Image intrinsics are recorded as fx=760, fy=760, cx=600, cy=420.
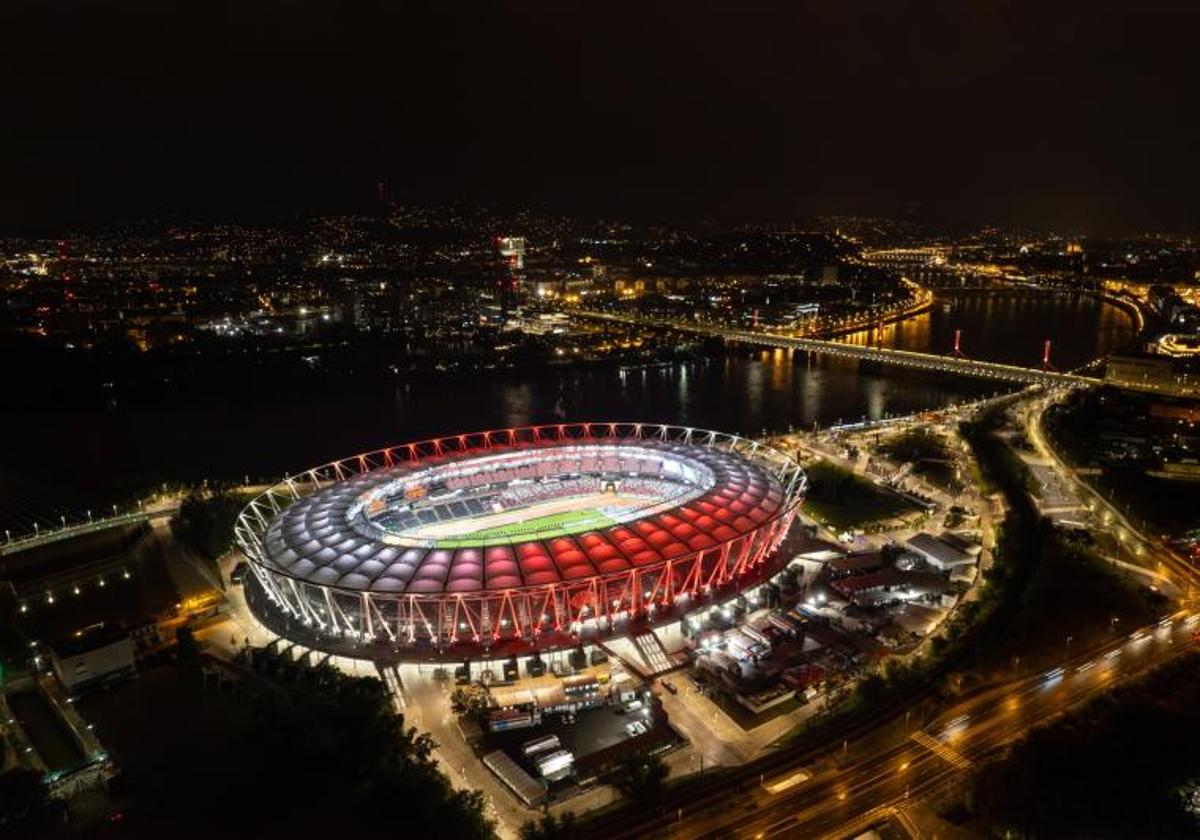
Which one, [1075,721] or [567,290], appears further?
[567,290]

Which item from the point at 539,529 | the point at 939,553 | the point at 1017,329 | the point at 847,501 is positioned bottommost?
the point at 1017,329

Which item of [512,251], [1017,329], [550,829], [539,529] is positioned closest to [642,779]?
[550,829]

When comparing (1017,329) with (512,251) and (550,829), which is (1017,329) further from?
(512,251)

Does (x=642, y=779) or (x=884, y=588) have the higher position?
(x=642, y=779)

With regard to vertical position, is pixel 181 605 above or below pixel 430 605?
below

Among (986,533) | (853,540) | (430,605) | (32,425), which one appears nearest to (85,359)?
(32,425)

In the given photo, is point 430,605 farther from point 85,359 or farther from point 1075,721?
point 85,359

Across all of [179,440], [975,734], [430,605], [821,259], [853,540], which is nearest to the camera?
[975,734]
